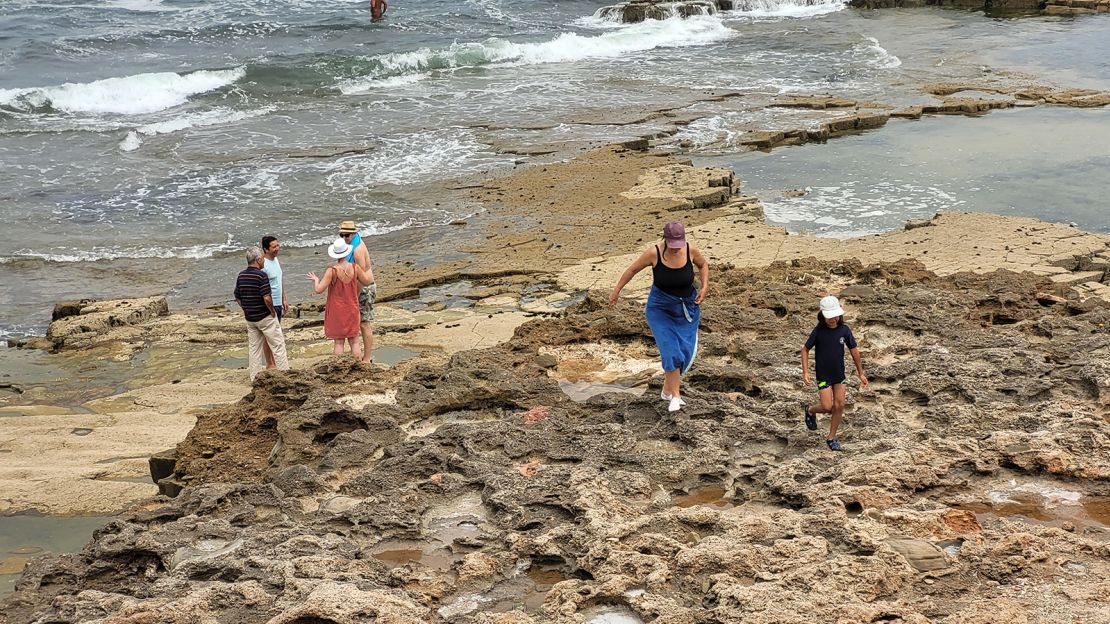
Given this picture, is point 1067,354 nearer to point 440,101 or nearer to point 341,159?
point 341,159

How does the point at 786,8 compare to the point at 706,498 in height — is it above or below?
above

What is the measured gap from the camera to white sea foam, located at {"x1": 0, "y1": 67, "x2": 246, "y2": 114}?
22.8 metres

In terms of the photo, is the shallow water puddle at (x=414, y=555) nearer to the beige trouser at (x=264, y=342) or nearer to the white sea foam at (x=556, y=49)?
the beige trouser at (x=264, y=342)

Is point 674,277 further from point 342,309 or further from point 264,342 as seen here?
point 264,342

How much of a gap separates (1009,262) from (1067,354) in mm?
3379

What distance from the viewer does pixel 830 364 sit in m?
6.31

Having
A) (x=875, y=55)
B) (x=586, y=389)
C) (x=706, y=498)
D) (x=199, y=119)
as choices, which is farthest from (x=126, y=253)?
(x=875, y=55)

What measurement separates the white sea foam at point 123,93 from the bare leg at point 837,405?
20.1 meters

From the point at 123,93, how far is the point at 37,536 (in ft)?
63.6

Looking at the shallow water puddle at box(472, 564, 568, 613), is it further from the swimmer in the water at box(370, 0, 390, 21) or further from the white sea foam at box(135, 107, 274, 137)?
the swimmer in the water at box(370, 0, 390, 21)

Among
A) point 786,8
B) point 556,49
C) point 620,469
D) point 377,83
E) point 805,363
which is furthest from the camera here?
point 786,8

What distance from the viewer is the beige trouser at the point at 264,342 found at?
8.86 meters

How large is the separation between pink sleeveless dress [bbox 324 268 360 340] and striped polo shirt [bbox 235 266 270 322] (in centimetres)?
53

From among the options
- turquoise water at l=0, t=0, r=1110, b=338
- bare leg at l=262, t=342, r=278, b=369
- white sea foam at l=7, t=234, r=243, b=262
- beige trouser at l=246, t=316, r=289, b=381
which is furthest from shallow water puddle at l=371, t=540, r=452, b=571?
white sea foam at l=7, t=234, r=243, b=262
